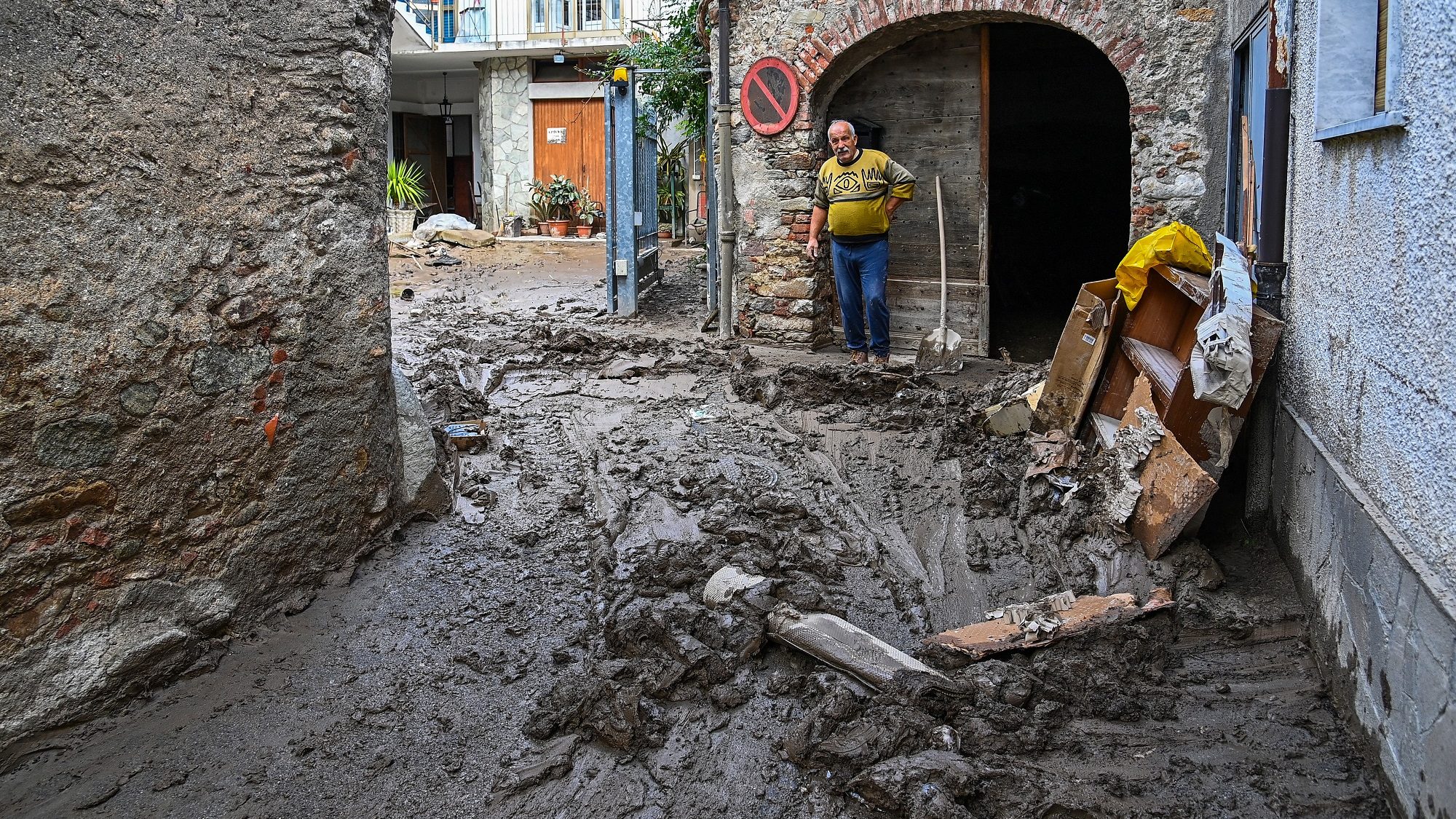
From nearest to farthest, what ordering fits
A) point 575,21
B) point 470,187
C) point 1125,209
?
point 1125,209 → point 575,21 → point 470,187

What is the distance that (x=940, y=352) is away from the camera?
7.30 metres

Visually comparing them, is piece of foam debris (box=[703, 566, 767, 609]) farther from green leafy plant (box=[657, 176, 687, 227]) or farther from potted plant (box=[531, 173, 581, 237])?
potted plant (box=[531, 173, 581, 237])

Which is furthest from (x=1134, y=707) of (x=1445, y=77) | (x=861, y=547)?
(x=1445, y=77)

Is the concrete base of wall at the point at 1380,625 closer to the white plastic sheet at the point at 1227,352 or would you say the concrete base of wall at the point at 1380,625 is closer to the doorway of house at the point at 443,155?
the white plastic sheet at the point at 1227,352

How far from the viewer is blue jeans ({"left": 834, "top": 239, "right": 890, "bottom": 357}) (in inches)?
295

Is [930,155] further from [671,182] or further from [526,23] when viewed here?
[526,23]

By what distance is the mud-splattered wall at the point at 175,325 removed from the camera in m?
2.72

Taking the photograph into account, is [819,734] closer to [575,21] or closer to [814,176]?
[814,176]

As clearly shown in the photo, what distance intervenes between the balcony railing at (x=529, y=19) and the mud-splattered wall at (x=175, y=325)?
16.6m

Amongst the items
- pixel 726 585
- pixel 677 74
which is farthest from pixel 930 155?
pixel 726 585

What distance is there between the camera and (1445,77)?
2287 mm

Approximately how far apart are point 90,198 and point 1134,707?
122 inches

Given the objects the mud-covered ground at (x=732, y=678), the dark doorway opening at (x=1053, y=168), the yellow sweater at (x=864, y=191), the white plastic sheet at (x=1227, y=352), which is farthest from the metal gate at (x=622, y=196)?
the white plastic sheet at (x=1227, y=352)

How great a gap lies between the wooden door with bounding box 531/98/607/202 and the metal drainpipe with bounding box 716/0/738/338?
11.6m
